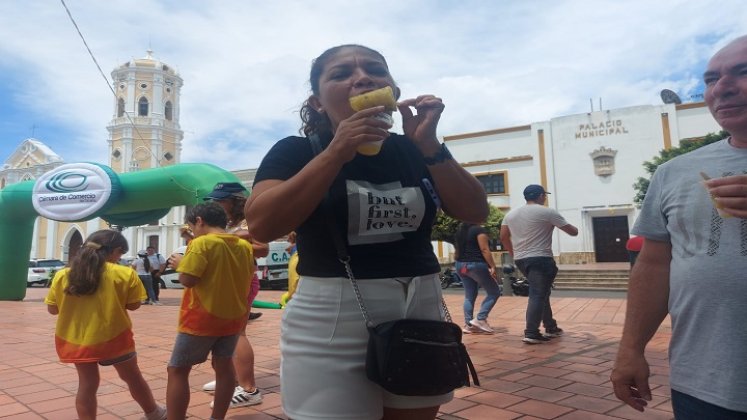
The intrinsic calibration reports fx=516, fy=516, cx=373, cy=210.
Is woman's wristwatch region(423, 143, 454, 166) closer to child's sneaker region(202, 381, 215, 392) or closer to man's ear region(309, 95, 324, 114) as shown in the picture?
man's ear region(309, 95, 324, 114)

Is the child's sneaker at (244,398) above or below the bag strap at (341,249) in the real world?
below

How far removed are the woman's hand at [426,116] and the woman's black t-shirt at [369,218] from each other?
9cm

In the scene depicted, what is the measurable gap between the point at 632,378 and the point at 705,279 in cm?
36

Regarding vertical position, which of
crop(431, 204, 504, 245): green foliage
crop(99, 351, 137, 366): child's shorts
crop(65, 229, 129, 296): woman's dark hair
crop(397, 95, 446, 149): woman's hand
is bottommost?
crop(99, 351, 137, 366): child's shorts

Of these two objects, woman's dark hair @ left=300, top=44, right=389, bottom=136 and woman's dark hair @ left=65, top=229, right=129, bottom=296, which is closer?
woman's dark hair @ left=300, top=44, right=389, bottom=136

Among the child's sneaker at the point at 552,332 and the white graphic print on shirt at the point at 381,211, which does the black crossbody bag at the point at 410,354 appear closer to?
the white graphic print on shirt at the point at 381,211

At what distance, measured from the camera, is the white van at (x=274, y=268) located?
15811 mm

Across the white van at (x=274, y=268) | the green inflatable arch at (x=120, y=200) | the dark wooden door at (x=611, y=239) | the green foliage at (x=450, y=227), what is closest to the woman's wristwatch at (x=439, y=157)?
the green inflatable arch at (x=120, y=200)

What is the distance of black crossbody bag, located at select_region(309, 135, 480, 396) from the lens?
119 cm

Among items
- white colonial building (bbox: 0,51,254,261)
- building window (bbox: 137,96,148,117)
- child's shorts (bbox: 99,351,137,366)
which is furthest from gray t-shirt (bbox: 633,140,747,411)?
building window (bbox: 137,96,148,117)

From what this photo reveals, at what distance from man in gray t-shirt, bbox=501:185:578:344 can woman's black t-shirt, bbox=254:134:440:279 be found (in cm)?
389

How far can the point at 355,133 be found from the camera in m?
1.19

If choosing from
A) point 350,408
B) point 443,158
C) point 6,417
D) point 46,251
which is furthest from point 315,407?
point 46,251

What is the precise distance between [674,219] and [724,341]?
31 centimetres
